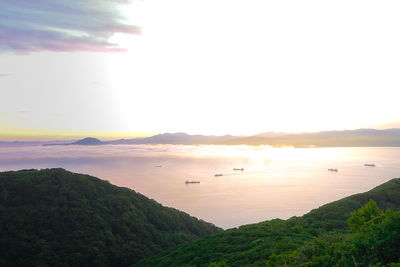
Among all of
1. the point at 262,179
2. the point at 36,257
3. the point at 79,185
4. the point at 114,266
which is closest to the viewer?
the point at 36,257

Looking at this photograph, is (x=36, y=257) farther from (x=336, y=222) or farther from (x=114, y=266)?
(x=336, y=222)

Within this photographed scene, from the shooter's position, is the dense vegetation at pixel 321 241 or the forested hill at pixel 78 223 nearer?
the dense vegetation at pixel 321 241

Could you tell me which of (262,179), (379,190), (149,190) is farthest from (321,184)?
(379,190)

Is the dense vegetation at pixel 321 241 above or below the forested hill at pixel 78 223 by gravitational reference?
above

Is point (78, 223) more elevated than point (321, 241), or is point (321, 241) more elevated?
point (321, 241)

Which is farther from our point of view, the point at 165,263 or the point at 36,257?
the point at 36,257
